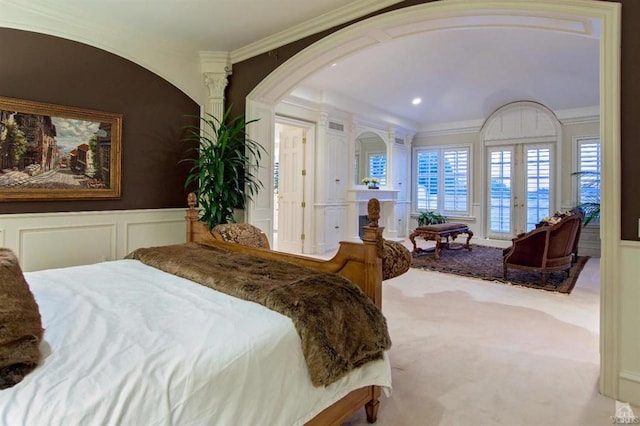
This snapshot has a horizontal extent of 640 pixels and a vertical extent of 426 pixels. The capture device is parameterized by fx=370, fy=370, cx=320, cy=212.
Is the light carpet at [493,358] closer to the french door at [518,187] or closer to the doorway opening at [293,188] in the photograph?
the doorway opening at [293,188]

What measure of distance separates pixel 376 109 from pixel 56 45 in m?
5.69

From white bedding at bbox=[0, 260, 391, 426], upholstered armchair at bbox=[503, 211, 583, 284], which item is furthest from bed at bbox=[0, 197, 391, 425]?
upholstered armchair at bbox=[503, 211, 583, 284]

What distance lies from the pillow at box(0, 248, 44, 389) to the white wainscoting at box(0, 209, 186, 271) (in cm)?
238

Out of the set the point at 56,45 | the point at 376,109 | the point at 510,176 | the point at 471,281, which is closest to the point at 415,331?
the point at 471,281

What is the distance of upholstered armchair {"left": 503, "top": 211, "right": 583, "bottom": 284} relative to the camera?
4508 mm

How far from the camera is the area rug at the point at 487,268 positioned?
4.69m

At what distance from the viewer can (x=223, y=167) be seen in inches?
158

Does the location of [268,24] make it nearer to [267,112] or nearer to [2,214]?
[267,112]

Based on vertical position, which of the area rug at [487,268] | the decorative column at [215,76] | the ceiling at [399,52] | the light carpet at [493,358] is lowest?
the light carpet at [493,358]

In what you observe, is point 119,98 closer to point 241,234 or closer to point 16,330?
point 241,234

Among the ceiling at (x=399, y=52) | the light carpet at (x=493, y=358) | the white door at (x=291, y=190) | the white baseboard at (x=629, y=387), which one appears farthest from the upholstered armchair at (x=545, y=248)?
the white door at (x=291, y=190)

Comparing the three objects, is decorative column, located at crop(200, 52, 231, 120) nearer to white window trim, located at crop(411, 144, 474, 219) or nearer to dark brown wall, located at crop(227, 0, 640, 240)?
dark brown wall, located at crop(227, 0, 640, 240)

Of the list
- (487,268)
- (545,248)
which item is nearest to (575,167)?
(487,268)

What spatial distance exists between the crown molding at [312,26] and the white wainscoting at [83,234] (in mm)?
2038
